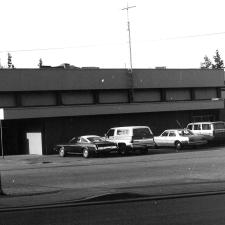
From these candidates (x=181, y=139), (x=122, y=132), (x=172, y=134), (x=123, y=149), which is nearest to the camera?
(x=123, y=149)

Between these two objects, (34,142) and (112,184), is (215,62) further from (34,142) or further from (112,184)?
(112,184)

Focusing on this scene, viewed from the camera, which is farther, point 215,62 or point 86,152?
point 215,62

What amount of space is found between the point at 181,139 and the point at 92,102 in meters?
8.58

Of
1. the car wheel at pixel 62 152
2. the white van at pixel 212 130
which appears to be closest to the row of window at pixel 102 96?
the car wheel at pixel 62 152

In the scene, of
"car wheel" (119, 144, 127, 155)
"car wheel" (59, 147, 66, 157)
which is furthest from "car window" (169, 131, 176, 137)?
"car wheel" (59, 147, 66, 157)

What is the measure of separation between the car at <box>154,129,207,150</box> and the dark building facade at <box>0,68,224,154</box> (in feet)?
15.2

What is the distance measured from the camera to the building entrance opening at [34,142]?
3831cm

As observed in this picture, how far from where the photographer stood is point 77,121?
131 feet

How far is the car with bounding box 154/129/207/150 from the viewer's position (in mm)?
36938

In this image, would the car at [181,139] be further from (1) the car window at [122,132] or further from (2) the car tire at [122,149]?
(2) the car tire at [122,149]

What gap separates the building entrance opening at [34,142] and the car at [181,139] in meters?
8.39

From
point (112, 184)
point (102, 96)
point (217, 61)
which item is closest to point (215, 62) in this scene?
point (217, 61)

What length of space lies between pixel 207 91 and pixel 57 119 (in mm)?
16158

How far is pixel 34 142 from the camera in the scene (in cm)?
3897
